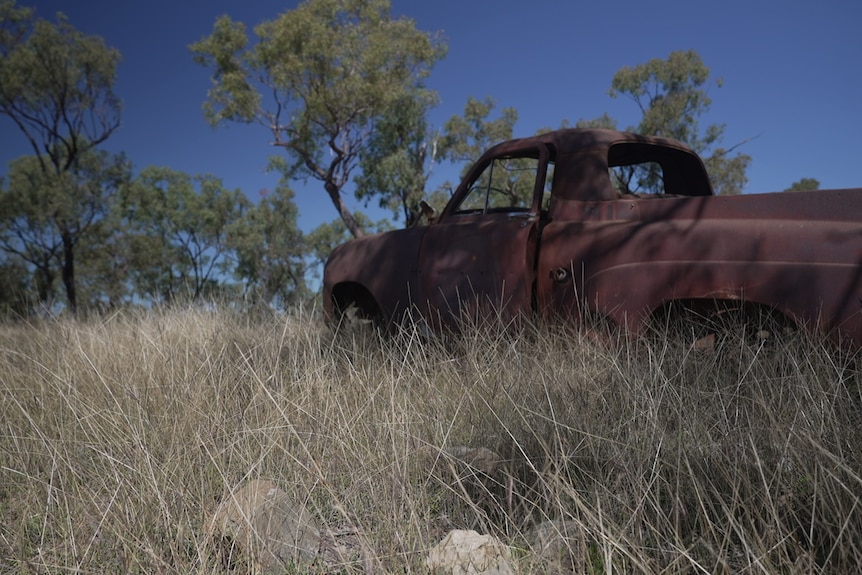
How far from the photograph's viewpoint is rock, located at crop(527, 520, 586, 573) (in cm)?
191

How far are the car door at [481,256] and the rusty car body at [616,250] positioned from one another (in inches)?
0.4

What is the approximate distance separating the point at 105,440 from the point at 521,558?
7.59ft

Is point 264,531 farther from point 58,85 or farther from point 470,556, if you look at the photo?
point 58,85

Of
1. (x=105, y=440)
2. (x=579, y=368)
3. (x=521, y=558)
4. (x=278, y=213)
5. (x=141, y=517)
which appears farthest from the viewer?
(x=278, y=213)

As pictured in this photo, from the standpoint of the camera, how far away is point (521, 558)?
1978 millimetres

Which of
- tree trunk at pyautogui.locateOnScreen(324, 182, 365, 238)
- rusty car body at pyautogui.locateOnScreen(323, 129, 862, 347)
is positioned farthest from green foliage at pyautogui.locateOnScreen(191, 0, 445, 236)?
rusty car body at pyautogui.locateOnScreen(323, 129, 862, 347)

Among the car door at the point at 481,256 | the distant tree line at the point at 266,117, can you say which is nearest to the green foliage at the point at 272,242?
the distant tree line at the point at 266,117

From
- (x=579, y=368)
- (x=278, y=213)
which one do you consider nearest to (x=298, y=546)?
(x=579, y=368)

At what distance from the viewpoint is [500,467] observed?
266 centimetres

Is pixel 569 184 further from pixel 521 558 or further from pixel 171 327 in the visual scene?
pixel 171 327

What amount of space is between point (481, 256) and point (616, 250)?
102cm

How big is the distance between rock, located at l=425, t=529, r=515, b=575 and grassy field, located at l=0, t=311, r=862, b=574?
0.05 metres

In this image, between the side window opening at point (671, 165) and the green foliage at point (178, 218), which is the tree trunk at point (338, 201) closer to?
the green foliage at point (178, 218)

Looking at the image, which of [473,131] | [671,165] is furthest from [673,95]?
[671,165]
